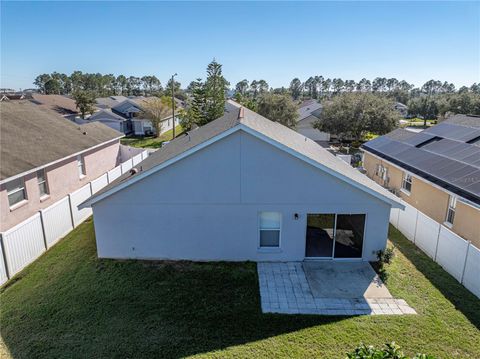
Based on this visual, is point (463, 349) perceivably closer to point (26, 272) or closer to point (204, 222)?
point (204, 222)

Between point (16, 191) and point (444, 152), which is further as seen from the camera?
point (444, 152)

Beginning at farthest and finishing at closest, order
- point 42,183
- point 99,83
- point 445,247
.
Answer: point 99,83 < point 42,183 < point 445,247

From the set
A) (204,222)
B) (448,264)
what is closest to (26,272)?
(204,222)

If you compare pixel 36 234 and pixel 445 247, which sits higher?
pixel 36 234

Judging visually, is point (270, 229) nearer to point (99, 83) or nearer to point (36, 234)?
point (36, 234)

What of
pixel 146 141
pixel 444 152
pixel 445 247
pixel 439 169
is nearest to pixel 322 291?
pixel 445 247

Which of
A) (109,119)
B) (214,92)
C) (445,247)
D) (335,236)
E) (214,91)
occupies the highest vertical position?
(214,91)

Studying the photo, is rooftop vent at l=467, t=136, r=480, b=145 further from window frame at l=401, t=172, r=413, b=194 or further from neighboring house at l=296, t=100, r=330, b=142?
neighboring house at l=296, t=100, r=330, b=142
